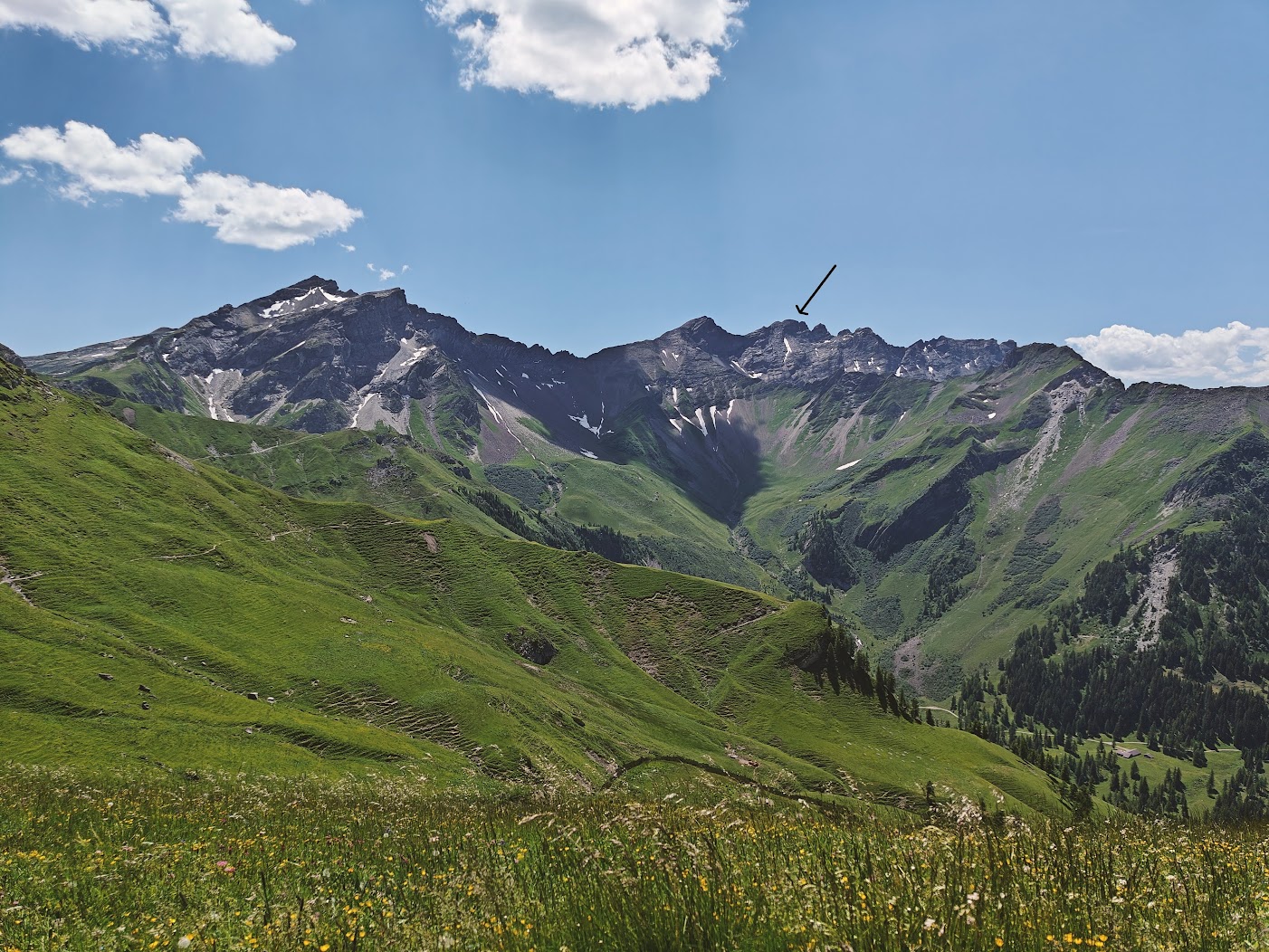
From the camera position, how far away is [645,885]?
7125 mm

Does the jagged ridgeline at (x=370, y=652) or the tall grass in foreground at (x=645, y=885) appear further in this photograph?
the jagged ridgeline at (x=370, y=652)

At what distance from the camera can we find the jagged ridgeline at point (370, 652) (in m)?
73.4

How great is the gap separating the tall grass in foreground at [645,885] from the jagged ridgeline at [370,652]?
9.20m

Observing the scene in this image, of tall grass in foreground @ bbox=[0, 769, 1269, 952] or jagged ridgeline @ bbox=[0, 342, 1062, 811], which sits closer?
tall grass in foreground @ bbox=[0, 769, 1269, 952]

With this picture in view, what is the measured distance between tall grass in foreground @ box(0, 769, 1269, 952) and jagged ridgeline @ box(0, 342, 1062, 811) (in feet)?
30.2

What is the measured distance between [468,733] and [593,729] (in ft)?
84.8

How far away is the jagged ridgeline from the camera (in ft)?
241

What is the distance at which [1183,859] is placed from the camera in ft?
30.5

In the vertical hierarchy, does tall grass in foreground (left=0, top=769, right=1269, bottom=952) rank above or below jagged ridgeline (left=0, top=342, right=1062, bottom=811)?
above

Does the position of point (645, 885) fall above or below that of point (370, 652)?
above

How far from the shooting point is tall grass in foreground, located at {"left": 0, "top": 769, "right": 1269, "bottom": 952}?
19.4ft

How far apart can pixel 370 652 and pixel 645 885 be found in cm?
11023

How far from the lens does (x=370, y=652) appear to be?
107000mm

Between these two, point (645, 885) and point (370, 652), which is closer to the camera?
point (645, 885)
